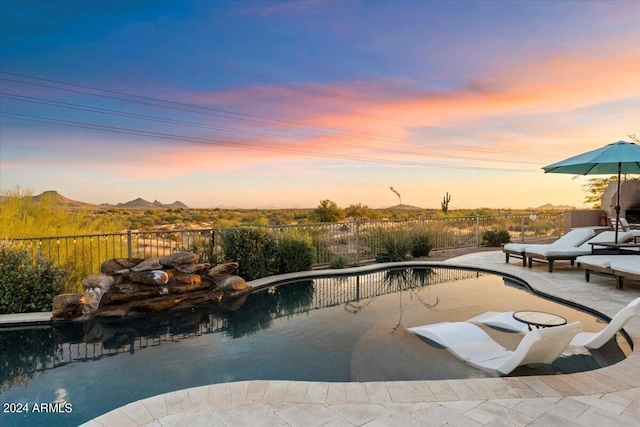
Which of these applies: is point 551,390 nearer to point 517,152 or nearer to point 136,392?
point 136,392

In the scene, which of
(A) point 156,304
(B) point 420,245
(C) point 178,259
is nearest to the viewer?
(A) point 156,304

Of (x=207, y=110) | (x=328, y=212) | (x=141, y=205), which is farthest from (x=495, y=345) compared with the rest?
(x=141, y=205)

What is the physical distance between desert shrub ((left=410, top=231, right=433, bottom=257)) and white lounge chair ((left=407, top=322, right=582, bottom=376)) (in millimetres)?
6380

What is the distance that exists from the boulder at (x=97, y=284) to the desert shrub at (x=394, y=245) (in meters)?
6.99

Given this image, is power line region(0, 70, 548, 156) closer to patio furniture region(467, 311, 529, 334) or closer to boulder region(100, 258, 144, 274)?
boulder region(100, 258, 144, 274)

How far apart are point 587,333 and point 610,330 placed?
69 cm

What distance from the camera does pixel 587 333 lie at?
495 cm

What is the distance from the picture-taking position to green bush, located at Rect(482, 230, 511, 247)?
1392cm

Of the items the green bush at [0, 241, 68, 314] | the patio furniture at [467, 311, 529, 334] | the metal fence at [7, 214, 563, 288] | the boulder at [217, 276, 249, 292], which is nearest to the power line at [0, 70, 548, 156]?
the metal fence at [7, 214, 563, 288]

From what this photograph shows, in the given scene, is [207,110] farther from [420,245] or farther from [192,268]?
[420,245]

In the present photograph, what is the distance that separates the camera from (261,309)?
684 centimetres

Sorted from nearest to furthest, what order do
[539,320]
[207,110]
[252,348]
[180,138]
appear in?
1. [539,320]
2. [252,348]
3. [207,110]
4. [180,138]

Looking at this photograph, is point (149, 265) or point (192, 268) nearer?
point (149, 265)

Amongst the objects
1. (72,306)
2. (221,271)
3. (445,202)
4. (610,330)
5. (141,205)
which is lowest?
(72,306)
